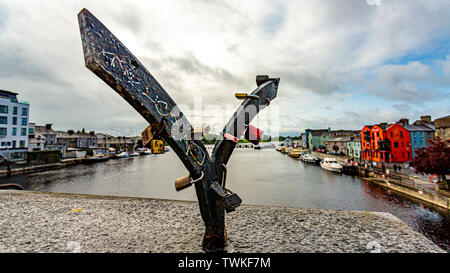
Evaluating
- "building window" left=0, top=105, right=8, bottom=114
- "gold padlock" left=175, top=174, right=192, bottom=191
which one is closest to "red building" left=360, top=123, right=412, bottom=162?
"gold padlock" left=175, top=174, right=192, bottom=191

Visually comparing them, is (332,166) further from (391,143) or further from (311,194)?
(311,194)

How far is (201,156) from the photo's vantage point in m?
3.10

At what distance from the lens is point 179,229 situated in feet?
16.9

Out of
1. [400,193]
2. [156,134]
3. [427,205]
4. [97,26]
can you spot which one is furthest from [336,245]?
[400,193]

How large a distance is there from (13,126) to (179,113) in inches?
2067

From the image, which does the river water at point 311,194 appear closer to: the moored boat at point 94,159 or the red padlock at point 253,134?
the red padlock at point 253,134

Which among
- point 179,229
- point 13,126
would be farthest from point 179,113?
point 13,126

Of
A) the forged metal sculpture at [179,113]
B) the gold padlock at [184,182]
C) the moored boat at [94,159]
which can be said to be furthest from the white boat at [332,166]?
the moored boat at [94,159]

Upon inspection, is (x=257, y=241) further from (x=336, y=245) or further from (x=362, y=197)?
(x=362, y=197)

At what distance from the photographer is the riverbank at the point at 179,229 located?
4.33 metres

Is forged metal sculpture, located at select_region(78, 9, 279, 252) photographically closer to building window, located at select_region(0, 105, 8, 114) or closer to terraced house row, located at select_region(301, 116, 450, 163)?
terraced house row, located at select_region(301, 116, 450, 163)

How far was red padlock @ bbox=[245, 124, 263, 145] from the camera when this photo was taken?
3039mm

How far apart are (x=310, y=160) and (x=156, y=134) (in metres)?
45.3

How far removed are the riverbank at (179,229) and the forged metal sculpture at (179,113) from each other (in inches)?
58.2
